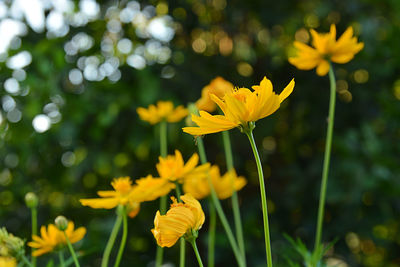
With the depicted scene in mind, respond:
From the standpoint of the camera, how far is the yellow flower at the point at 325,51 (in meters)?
0.55

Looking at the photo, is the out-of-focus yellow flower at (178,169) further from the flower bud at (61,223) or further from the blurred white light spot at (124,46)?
the blurred white light spot at (124,46)

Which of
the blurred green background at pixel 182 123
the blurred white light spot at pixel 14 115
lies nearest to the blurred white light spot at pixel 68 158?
the blurred green background at pixel 182 123

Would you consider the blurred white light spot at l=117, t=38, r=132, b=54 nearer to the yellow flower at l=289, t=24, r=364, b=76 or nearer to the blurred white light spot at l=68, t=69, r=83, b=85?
the blurred white light spot at l=68, t=69, r=83, b=85

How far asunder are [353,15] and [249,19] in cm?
42

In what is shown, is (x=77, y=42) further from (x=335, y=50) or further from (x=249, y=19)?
(x=335, y=50)

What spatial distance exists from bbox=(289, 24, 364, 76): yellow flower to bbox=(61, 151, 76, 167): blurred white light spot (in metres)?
1.13

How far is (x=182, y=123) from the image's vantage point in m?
1.32

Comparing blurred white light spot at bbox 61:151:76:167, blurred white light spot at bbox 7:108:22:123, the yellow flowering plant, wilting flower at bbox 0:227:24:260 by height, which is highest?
blurred white light spot at bbox 7:108:22:123

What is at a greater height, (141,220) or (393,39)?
(393,39)

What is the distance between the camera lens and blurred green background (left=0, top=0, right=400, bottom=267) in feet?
4.08

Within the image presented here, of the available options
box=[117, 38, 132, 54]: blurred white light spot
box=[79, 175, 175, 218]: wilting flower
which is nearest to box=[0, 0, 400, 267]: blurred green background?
box=[117, 38, 132, 54]: blurred white light spot

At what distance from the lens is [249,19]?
5.51 feet

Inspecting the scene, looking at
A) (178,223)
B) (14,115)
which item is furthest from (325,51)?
(14,115)

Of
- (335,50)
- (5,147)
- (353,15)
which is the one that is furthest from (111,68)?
(335,50)
